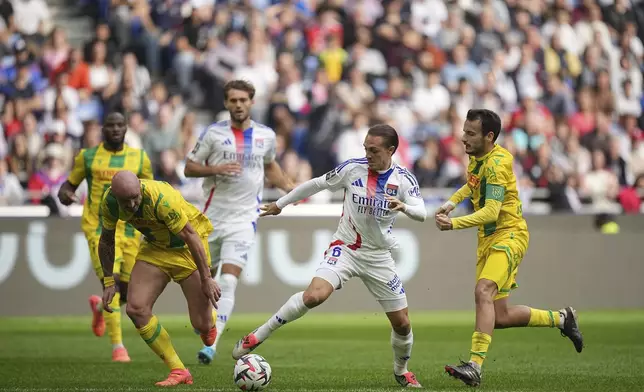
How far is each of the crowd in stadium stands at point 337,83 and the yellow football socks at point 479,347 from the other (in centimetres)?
858

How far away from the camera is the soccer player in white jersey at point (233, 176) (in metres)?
11.7

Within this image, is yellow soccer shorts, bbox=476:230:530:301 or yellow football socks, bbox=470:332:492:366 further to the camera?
yellow soccer shorts, bbox=476:230:530:301

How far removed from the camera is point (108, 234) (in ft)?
30.6

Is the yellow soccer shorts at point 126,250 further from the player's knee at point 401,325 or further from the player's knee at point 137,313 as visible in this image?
the player's knee at point 401,325

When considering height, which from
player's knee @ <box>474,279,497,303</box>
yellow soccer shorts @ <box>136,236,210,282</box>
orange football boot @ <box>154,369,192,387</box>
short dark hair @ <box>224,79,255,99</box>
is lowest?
orange football boot @ <box>154,369,192,387</box>

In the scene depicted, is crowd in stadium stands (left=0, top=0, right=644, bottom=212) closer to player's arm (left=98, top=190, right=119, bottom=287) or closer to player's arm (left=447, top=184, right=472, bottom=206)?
player's arm (left=447, top=184, right=472, bottom=206)

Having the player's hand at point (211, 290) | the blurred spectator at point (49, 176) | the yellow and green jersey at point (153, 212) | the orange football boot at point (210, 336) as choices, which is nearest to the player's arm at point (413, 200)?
the player's hand at point (211, 290)

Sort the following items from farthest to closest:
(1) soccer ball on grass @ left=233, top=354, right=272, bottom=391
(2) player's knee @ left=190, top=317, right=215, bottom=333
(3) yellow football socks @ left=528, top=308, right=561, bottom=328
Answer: (3) yellow football socks @ left=528, top=308, right=561, bottom=328 < (2) player's knee @ left=190, top=317, right=215, bottom=333 < (1) soccer ball on grass @ left=233, top=354, right=272, bottom=391

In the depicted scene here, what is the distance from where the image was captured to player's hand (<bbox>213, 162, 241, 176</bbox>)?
11594 mm

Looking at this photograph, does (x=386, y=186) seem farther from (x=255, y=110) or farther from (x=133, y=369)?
(x=255, y=110)

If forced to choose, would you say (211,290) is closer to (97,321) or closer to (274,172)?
(274,172)

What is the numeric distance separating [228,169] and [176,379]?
2.88m

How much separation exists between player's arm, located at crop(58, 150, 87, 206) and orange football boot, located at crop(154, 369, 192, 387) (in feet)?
11.1

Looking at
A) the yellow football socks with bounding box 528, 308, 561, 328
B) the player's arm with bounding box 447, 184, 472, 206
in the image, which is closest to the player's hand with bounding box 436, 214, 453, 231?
the player's arm with bounding box 447, 184, 472, 206
